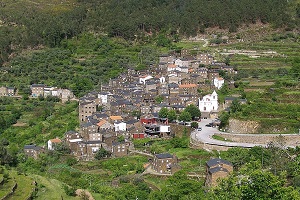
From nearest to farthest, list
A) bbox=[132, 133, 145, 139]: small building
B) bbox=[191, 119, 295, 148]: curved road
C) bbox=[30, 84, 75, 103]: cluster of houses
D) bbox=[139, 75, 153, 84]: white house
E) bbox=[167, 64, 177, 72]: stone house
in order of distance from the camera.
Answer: bbox=[191, 119, 295, 148]: curved road, bbox=[132, 133, 145, 139]: small building, bbox=[139, 75, 153, 84]: white house, bbox=[167, 64, 177, 72]: stone house, bbox=[30, 84, 75, 103]: cluster of houses

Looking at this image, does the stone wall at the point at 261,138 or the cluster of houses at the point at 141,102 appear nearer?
the stone wall at the point at 261,138

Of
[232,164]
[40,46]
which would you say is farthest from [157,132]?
[40,46]

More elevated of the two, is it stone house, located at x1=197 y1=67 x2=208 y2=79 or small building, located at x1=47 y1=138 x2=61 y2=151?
stone house, located at x1=197 y1=67 x2=208 y2=79

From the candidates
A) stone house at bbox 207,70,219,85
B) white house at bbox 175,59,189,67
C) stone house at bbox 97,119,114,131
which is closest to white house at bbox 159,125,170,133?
stone house at bbox 97,119,114,131

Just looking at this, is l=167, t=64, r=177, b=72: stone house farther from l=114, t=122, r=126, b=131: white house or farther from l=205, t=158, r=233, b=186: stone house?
l=205, t=158, r=233, b=186: stone house

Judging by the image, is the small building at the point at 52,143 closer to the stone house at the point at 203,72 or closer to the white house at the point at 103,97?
the white house at the point at 103,97

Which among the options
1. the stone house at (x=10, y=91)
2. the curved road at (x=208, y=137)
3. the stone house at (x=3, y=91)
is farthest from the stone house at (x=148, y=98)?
the stone house at (x=3, y=91)

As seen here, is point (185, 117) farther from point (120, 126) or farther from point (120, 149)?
point (120, 149)

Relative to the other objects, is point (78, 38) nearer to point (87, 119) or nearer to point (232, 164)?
point (87, 119)
